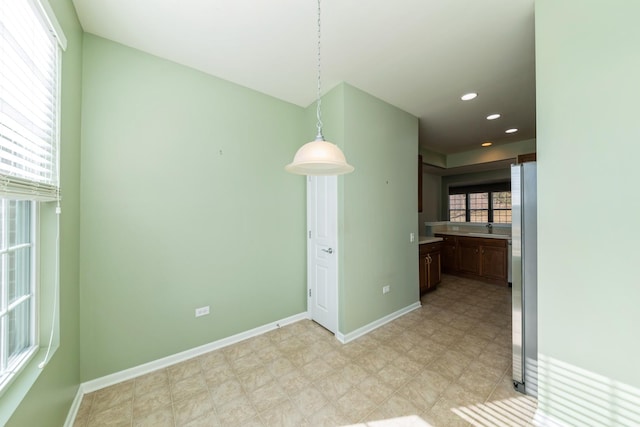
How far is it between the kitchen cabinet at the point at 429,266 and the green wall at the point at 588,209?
232 cm

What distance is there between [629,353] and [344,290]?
6.36 ft

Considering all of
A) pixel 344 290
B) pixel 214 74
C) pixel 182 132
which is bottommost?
pixel 344 290

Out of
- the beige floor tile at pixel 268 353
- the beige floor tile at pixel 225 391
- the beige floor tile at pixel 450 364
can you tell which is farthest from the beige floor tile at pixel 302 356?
the beige floor tile at pixel 450 364

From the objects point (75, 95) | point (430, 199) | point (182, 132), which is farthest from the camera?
point (430, 199)

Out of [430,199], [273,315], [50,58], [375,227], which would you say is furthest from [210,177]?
[430,199]

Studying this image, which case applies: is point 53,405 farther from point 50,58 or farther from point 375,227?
point 375,227

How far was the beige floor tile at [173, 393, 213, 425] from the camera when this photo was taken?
5.29 feet

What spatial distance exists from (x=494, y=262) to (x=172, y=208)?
18.4ft

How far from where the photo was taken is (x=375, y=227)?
2.89 meters

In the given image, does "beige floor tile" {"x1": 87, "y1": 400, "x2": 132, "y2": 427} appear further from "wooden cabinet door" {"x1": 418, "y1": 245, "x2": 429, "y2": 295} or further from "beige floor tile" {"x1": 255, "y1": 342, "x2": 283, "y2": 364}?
"wooden cabinet door" {"x1": 418, "y1": 245, "x2": 429, "y2": 295}

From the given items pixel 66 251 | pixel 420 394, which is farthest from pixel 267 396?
pixel 66 251

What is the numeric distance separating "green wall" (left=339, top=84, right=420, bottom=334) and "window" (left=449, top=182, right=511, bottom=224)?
3.96 metres

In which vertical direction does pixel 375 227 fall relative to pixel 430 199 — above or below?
below

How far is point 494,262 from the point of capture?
15.0 feet
